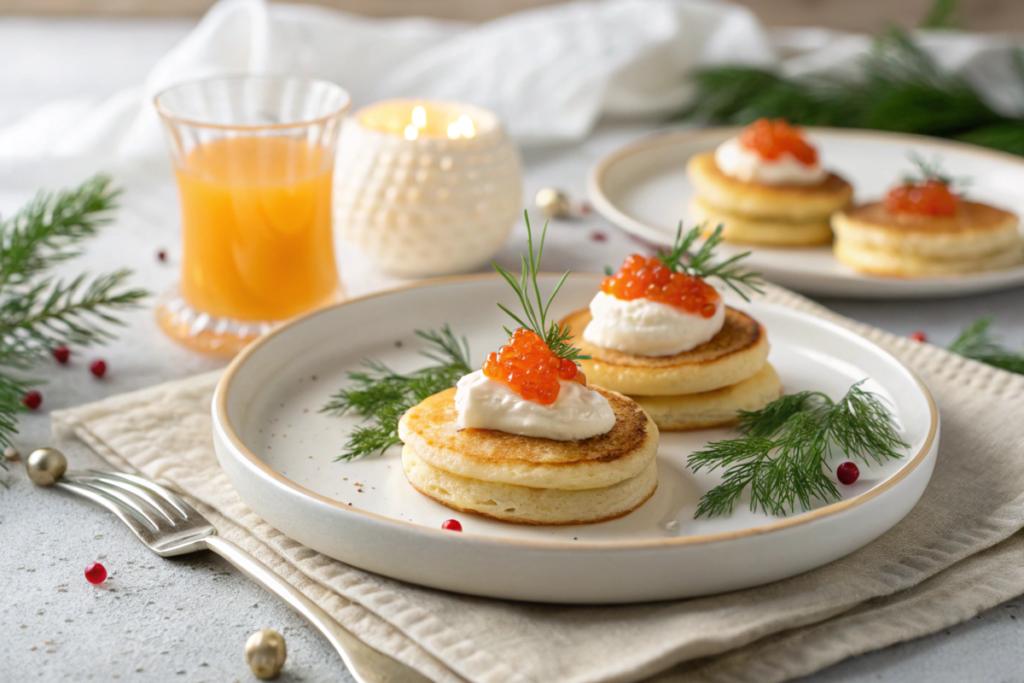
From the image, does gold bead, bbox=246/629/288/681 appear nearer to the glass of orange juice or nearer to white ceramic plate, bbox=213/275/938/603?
white ceramic plate, bbox=213/275/938/603

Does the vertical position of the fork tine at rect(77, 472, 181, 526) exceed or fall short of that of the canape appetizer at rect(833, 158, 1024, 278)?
it falls short

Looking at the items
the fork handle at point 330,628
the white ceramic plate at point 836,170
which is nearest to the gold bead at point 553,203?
the white ceramic plate at point 836,170

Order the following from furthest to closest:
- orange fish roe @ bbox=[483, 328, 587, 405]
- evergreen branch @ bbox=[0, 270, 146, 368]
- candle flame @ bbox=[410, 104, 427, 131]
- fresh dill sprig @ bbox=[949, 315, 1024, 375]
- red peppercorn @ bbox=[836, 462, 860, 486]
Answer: candle flame @ bbox=[410, 104, 427, 131] → fresh dill sprig @ bbox=[949, 315, 1024, 375] → evergreen branch @ bbox=[0, 270, 146, 368] → red peppercorn @ bbox=[836, 462, 860, 486] → orange fish roe @ bbox=[483, 328, 587, 405]

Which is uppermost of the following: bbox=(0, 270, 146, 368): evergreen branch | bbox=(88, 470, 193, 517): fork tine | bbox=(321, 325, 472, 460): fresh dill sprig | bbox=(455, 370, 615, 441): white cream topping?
bbox=(455, 370, 615, 441): white cream topping

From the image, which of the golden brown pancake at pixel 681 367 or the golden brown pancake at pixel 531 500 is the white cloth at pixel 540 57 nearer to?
the golden brown pancake at pixel 681 367

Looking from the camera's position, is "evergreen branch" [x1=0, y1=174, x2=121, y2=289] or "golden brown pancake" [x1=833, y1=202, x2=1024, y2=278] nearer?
"evergreen branch" [x1=0, y1=174, x2=121, y2=289]

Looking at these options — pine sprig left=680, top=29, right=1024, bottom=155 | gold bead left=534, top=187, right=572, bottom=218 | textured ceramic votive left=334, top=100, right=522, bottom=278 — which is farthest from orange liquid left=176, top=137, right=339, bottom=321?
pine sprig left=680, top=29, right=1024, bottom=155

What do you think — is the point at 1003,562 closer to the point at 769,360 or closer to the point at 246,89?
the point at 769,360
